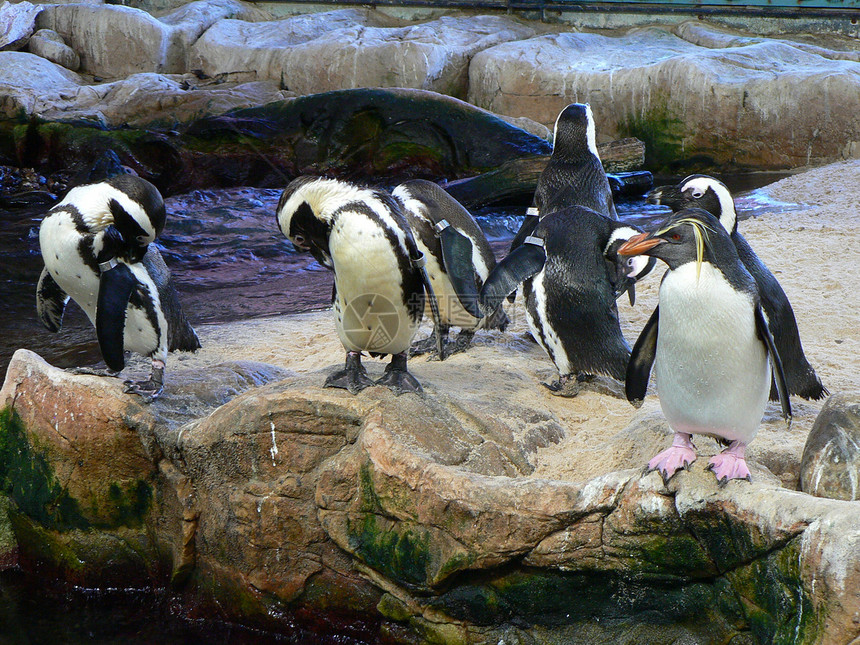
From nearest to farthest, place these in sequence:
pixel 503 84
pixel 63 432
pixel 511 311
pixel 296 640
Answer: pixel 296 640
pixel 63 432
pixel 511 311
pixel 503 84

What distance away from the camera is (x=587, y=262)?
4285 mm

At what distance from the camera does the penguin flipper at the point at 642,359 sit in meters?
2.84

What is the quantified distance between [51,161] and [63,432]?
29.8 feet

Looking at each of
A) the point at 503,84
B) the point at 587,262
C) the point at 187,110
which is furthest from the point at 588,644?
the point at 503,84

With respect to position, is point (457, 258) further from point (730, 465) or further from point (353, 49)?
point (353, 49)

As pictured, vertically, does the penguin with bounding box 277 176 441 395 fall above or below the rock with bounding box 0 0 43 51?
below

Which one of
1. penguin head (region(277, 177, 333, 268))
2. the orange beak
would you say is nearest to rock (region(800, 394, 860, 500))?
the orange beak

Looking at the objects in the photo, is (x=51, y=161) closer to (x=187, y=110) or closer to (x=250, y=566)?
(x=187, y=110)

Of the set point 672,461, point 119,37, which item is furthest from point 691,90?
point 672,461

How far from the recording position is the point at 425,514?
2.80 m

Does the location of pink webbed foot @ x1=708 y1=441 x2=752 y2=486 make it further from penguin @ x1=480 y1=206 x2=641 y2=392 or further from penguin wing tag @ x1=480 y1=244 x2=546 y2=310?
penguin @ x1=480 y1=206 x2=641 y2=392

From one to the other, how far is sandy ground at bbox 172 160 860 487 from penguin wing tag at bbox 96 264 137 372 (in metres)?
0.86

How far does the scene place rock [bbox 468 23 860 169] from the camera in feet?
37.3

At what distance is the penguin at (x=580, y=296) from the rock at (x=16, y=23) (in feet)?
41.5
